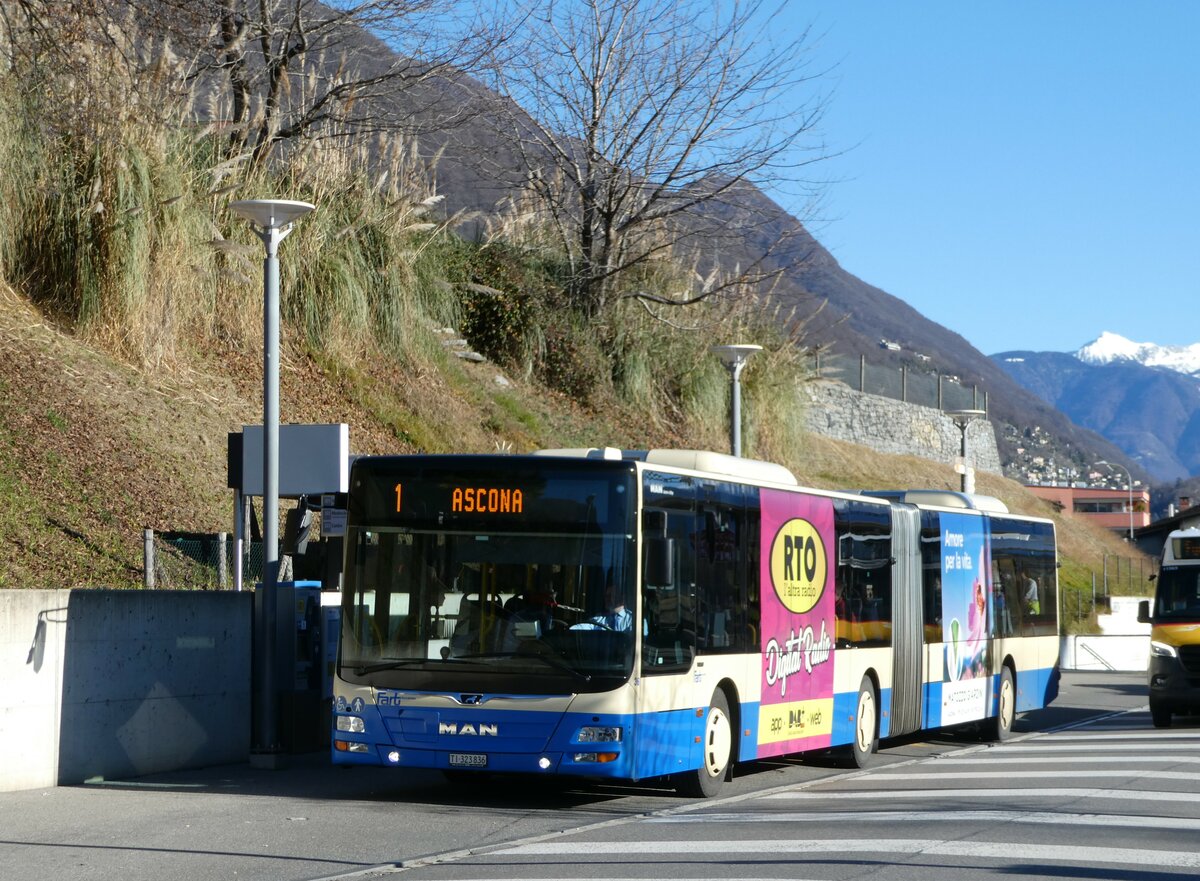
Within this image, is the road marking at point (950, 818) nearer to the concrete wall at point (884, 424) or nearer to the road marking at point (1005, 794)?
the road marking at point (1005, 794)

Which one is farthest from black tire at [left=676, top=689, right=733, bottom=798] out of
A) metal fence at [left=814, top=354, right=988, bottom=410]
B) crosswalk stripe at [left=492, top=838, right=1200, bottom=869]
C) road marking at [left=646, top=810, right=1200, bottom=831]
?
metal fence at [left=814, top=354, right=988, bottom=410]

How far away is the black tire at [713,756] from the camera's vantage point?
13.9 m

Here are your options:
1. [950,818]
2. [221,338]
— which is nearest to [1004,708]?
[950,818]

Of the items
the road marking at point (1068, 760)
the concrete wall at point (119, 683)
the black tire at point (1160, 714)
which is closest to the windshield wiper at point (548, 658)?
the concrete wall at point (119, 683)

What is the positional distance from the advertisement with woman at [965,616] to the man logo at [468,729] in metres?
8.41

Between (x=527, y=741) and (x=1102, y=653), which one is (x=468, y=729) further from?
(x=1102, y=653)

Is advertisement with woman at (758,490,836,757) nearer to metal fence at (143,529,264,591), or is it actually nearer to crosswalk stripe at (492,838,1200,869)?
crosswalk stripe at (492,838,1200,869)

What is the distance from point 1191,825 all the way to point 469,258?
2531cm

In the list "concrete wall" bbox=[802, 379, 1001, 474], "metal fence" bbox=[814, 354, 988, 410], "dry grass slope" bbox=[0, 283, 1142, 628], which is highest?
"metal fence" bbox=[814, 354, 988, 410]

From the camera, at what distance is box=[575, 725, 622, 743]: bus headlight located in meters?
12.5

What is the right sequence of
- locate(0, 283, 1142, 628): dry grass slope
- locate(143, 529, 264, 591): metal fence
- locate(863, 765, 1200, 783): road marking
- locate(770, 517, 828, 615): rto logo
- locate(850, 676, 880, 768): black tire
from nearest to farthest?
locate(863, 765, 1200, 783): road marking < locate(770, 517, 828, 615): rto logo < locate(850, 676, 880, 768): black tire < locate(0, 283, 1142, 628): dry grass slope < locate(143, 529, 264, 591): metal fence

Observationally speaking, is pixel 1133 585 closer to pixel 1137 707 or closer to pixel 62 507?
pixel 1137 707

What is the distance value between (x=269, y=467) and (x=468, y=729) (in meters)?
4.23

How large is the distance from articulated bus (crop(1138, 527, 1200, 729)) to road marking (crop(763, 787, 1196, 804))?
28.4 ft
